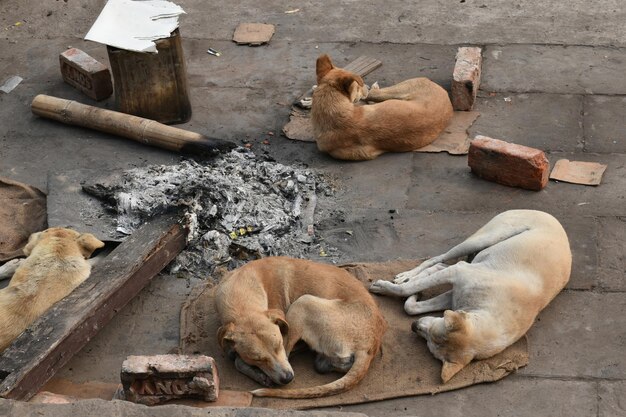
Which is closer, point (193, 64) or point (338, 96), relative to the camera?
point (338, 96)

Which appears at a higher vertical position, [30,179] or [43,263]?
[43,263]

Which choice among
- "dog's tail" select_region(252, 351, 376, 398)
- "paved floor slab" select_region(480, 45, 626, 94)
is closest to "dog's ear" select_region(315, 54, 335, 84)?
"paved floor slab" select_region(480, 45, 626, 94)

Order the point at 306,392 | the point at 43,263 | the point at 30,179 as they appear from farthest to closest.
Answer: the point at 30,179
the point at 43,263
the point at 306,392

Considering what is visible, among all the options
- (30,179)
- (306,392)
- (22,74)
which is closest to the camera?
(306,392)

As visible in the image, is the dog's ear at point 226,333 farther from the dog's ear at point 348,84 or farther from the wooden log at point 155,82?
the wooden log at point 155,82

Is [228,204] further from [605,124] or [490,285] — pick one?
[605,124]

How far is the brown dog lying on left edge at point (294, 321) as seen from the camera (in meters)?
7.39

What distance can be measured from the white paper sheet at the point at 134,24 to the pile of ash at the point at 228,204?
1386 millimetres

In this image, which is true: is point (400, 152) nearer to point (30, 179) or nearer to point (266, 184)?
point (266, 184)

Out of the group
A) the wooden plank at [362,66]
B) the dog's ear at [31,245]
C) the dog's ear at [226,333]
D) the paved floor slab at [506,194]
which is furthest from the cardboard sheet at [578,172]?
the dog's ear at [31,245]

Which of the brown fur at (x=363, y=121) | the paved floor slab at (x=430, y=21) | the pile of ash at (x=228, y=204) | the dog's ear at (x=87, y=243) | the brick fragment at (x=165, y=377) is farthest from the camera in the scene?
the paved floor slab at (x=430, y=21)

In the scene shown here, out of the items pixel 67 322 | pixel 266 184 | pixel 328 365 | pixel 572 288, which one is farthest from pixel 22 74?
pixel 572 288

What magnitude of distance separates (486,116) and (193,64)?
141 inches

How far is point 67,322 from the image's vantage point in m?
7.64
